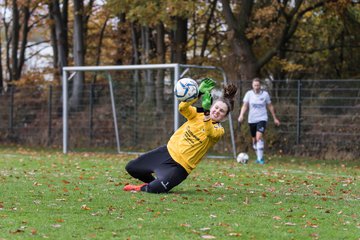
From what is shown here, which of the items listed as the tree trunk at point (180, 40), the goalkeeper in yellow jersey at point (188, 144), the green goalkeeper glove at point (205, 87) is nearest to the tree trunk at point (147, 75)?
the tree trunk at point (180, 40)

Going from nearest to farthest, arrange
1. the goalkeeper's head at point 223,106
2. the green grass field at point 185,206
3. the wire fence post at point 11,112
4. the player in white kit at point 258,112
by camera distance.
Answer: the green grass field at point 185,206, the goalkeeper's head at point 223,106, the player in white kit at point 258,112, the wire fence post at point 11,112

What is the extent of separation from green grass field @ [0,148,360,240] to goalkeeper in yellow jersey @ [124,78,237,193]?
28cm

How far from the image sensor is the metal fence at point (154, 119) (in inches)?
854

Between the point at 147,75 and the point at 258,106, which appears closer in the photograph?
the point at 258,106

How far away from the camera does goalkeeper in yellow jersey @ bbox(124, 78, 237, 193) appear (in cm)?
1074

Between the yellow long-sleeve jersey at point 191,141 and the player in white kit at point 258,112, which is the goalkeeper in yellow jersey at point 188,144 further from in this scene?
the player in white kit at point 258,112

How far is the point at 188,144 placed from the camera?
433 inches

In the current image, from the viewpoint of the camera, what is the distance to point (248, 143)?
22484 mm

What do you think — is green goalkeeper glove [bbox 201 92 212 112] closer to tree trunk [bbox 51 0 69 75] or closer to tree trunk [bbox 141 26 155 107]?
tree trunk [bbox 141 26 155 107]

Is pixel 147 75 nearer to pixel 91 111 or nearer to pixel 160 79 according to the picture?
pixel 160 79

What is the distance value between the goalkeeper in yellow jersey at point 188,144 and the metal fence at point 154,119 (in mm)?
11147

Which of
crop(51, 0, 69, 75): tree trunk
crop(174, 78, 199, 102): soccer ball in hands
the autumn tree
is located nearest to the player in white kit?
the autumn tree

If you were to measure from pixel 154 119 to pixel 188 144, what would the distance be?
13.4m

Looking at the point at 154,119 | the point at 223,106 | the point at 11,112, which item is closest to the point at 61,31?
the point at 11,112
